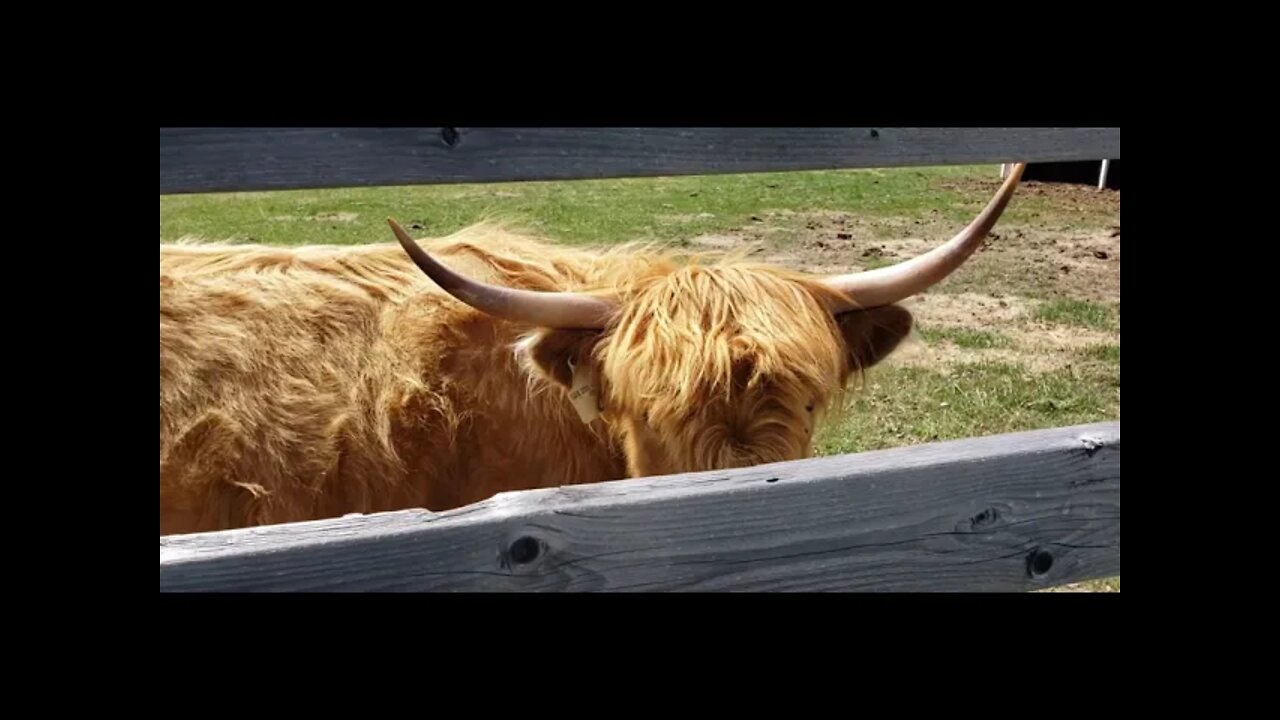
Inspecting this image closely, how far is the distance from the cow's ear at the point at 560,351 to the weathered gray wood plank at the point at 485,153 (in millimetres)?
873

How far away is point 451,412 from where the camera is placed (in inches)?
147

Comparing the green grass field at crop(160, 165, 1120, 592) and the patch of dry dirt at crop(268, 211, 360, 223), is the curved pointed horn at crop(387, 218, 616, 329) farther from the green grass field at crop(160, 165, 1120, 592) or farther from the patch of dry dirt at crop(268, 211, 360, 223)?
the patch of dry dirt at crop(268, 211, 360, 223)

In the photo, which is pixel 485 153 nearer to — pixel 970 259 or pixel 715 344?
pixel 715 344

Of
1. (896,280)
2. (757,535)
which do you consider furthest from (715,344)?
(757,535)

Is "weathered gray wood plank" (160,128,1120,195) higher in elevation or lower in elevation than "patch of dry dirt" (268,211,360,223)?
lower

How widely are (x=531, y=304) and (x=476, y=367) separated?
502 mm

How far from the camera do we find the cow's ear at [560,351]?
3486mm

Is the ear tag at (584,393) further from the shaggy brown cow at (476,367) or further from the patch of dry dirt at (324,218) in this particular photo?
the patch of dry dirt at (324,218)

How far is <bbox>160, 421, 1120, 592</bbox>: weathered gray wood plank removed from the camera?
5.94 feet

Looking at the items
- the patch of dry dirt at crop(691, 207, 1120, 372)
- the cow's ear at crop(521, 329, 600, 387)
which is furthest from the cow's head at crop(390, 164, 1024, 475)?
the patch of dry dirt at crop(691, 207, 1120, 372)

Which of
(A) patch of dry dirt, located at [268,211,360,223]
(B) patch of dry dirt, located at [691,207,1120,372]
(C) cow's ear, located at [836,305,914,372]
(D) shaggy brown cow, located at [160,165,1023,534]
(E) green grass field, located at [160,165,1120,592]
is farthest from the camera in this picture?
(A) patch of dry dirt, located at [268,211,360,223]

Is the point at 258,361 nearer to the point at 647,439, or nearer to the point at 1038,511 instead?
the point at 647,439

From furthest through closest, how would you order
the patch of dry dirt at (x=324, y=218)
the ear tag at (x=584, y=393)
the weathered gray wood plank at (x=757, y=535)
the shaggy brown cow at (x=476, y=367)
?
the patch of dry dirt at (x=324, y=218) < the ear tag at (x=584, y=393) < the shaggy brown cow at (x=476, y=367) < the weathered gray wood plank at (x=757, y=535)

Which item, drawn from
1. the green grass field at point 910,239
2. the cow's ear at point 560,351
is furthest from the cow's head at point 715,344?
the green grass field at point 910,239
